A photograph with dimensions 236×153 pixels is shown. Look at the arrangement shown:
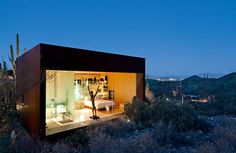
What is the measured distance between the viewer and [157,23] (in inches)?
779

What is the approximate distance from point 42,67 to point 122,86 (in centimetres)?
713

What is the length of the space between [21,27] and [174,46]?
18627 mm

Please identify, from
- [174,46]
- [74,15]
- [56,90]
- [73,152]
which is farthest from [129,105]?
[174,46]

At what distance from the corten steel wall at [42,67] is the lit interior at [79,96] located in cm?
80

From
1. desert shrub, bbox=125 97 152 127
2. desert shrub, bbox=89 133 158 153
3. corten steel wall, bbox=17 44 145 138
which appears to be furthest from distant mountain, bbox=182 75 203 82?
desert shrub, bbox=89 133 158 153

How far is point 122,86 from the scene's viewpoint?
523 inches

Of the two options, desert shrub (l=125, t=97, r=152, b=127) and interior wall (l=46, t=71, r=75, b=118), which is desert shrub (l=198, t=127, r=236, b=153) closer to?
desert shrub (l=125, t=97, r=152, b=127)

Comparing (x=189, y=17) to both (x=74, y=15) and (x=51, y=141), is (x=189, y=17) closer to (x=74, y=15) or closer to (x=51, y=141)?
(x=74, y=15)

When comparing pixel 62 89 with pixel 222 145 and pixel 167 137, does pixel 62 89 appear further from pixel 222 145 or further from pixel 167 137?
pixel 222 145

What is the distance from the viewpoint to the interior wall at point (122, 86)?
1249cm

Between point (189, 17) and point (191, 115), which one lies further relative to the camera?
point (189, 17)

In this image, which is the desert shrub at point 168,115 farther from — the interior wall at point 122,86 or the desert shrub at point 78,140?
the desert shrub at point 78,140

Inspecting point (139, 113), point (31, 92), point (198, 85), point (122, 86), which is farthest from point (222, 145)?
point (198, 85)

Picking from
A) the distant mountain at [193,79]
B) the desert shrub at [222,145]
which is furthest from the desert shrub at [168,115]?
the distant mountain at [193,79]
